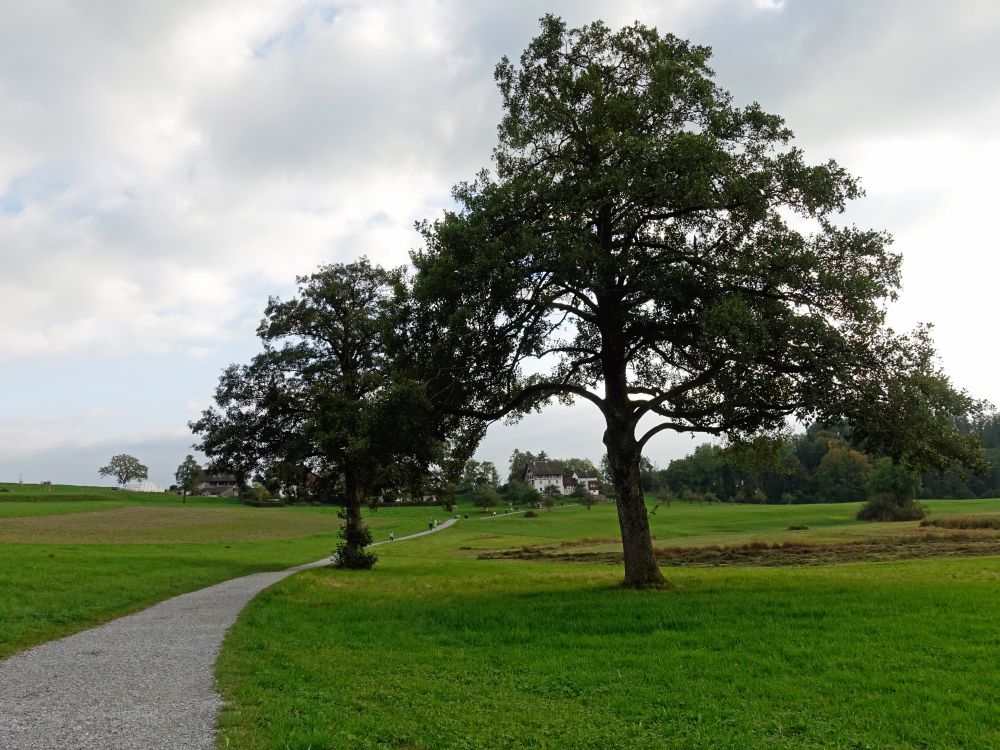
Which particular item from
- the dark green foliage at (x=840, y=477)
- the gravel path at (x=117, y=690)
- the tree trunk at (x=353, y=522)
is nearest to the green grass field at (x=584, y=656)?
the gravel path at (x=117, y=690)

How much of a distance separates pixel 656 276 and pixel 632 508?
22.1 feet

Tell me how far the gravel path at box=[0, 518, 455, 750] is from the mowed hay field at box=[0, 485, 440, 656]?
1.48 m

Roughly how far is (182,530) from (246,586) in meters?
45.1

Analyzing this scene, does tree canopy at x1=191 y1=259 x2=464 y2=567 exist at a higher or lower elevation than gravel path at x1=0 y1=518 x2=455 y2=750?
higher

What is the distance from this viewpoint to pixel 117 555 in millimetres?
32219

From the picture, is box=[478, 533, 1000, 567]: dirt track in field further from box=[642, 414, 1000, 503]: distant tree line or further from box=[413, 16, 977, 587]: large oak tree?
box=[642, 414, 1000, 503]: distant tree line

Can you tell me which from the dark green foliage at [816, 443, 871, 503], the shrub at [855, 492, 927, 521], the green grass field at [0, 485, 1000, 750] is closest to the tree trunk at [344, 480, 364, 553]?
the green grass field at [0, 485, 1000, 750]

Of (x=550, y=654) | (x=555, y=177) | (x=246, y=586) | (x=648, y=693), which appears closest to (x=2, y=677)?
(x=550, y=654)

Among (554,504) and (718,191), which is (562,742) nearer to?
(718,191)

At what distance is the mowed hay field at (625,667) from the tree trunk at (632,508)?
33.9 inches

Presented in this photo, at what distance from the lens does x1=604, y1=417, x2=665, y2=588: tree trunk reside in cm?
1865

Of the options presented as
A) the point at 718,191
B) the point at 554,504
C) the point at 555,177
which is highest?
the point at 555,177

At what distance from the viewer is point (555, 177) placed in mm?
19281

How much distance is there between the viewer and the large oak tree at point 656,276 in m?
15.0
